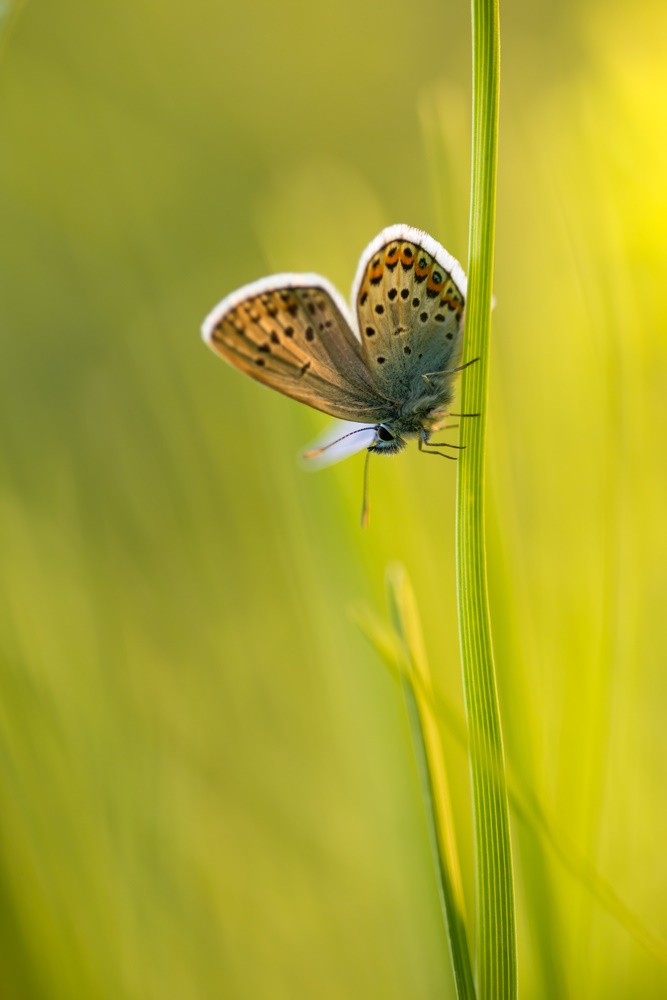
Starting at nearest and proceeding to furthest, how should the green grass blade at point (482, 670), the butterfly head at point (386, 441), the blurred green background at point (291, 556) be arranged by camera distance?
the green grass blade at point (482, 670) → the blurred green background at point (291, 556) → the butterfly head at point (386, 441)

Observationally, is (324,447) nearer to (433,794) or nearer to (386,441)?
(386,441)

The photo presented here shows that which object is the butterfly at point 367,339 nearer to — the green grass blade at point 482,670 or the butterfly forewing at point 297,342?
the butterfly forewing at point 297,342

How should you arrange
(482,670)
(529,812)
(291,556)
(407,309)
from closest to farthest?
(482,670), (529,812), (407,309), (291,556)

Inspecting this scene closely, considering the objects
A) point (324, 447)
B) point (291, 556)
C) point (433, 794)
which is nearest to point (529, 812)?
point (433, 794)

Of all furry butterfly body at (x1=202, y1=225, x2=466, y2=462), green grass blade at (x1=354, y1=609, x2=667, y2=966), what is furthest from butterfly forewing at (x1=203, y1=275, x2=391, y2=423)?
green grass blade at (x1=354, y1=609, x2=667, y2=966)

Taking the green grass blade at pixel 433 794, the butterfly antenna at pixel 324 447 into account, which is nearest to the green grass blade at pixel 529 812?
the green grass blade at pixel 433 794

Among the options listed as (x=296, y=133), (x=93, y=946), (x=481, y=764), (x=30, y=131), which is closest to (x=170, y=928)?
(x=93, y=946)

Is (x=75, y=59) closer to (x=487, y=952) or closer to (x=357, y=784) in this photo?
(x=357, y=784)

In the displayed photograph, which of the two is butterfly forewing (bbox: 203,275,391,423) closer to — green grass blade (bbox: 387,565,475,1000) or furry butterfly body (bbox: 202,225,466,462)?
furry butterfly body (bbox: 202,225,466,462)
